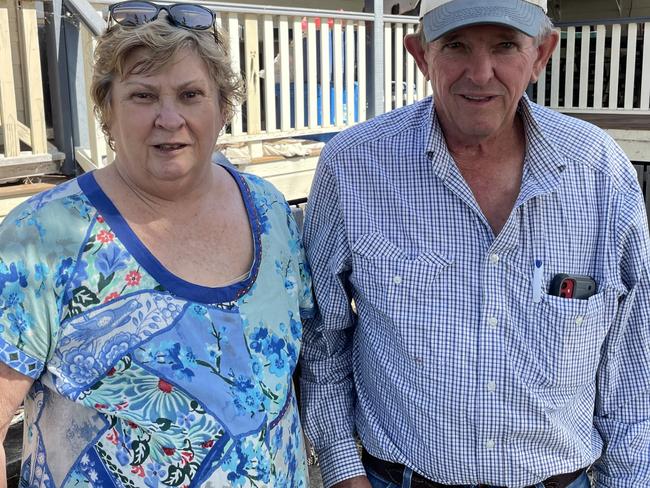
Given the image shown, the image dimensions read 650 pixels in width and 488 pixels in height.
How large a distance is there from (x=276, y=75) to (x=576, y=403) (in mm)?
5121

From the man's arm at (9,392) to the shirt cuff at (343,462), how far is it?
86 cm

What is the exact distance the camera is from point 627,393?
6.70 ft

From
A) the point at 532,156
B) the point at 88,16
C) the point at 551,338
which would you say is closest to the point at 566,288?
the point at 551,338

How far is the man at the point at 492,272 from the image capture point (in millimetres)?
1861

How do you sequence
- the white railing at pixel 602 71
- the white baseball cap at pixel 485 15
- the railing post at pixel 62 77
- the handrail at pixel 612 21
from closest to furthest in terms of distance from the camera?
1. the white baseball cap at pixel 485 15
2. the railing post at pixel 62 77
3. the handrail at pixel 612 21
4. the white railing at pixel 602 71

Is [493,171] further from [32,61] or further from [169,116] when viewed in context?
[32,61]

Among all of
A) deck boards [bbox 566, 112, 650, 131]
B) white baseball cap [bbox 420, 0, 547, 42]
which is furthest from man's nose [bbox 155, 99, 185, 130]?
deck boards [bbox 566, 112, 650, 131]

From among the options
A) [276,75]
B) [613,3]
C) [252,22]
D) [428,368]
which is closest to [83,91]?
[252,22]

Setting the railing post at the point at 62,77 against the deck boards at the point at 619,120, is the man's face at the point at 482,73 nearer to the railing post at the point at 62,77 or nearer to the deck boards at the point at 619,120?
the railing post at the point at 62,77

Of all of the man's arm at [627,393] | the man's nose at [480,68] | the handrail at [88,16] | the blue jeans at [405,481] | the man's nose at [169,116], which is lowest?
the blue jeans at [405,481]

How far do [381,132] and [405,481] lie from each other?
95 centimetres

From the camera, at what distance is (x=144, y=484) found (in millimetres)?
1728

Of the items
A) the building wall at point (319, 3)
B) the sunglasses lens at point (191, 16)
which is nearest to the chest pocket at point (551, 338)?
the sunglasses lens at point (191, 16)

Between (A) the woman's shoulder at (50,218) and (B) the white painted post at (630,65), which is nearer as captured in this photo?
(A) the woman's shoulder at (50,218)
